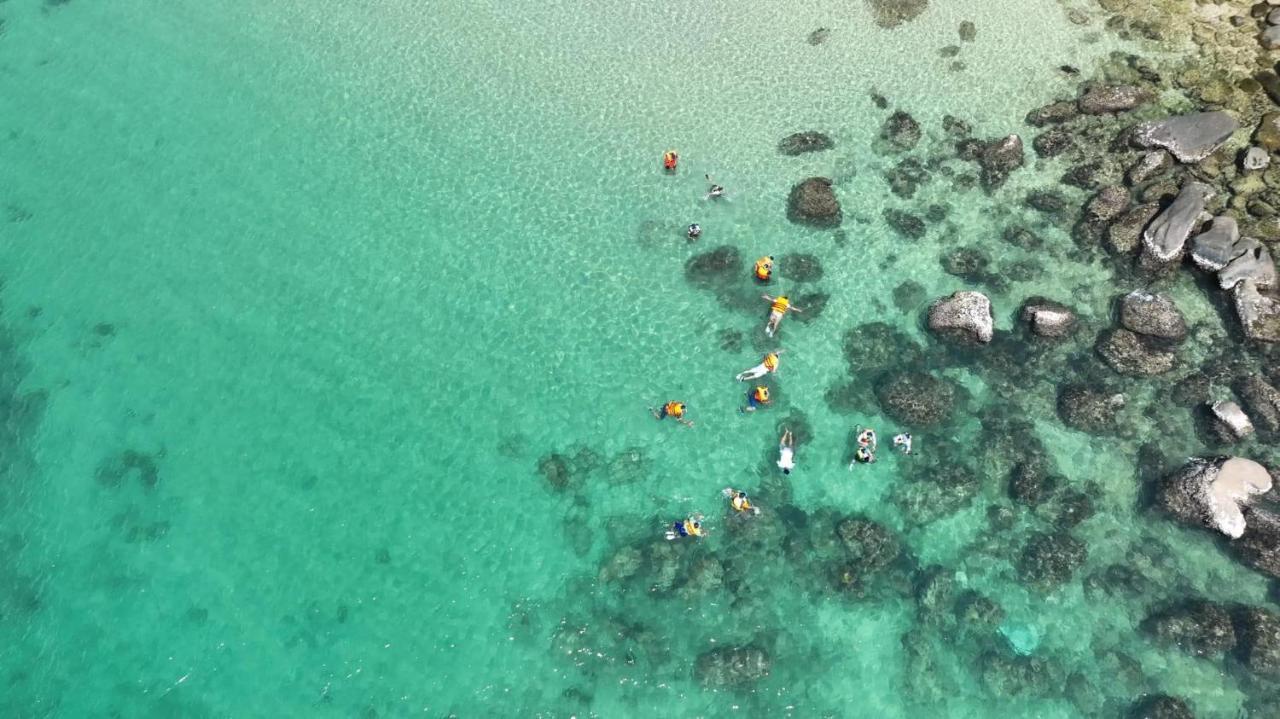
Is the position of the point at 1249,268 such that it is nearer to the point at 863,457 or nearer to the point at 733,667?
the point at 863,457

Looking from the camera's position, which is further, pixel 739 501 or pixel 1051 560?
pixel 739 501

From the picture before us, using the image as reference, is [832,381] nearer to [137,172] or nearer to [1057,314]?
[1057,314]

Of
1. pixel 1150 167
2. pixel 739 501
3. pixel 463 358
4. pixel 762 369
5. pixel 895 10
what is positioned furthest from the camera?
pixel 895 10

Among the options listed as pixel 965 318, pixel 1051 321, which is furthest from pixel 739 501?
pixel 1051 321

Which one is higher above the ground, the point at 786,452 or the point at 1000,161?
the point at 1000,161

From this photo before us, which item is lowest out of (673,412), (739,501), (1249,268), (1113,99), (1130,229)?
(739,501)

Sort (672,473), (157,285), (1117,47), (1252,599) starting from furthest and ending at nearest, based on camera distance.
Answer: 1. (1117,47)
2. (157,285)
3. (672,473)
4. (1252,599)

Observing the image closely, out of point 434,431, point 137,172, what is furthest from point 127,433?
point 137,172
